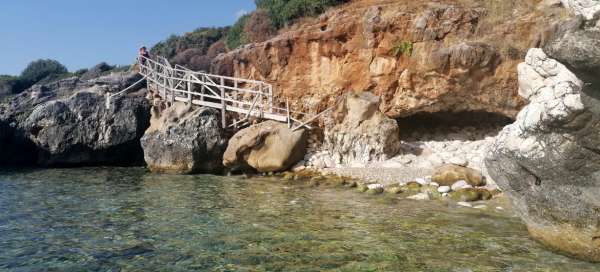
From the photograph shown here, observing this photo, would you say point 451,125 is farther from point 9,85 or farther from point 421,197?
point 9,85

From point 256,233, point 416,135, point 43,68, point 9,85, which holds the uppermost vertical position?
point 43,68

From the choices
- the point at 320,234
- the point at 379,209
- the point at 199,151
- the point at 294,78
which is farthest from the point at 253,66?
the point at 320,234

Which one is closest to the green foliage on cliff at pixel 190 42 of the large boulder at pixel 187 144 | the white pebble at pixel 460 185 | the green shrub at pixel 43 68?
the green shrub at pixel 43 68

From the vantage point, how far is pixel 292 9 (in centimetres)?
2706

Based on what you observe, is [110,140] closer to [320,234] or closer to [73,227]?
[73,227]

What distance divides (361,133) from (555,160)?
34.0 ft

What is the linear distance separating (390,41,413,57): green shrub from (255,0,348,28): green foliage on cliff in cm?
789

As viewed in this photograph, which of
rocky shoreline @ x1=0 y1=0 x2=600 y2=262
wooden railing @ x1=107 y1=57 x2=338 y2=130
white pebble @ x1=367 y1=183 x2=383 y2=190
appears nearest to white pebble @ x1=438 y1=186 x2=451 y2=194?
rocky shoreline @ x1=0 y1=0 x2=600 y2=262

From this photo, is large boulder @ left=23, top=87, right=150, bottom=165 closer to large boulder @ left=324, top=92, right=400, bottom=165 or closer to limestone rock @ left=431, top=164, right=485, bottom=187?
large boulder @ left=324, top=92, right=400, bottom=165

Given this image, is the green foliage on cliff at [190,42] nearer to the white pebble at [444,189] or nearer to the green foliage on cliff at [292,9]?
the green foliage on cliff at [292,9]

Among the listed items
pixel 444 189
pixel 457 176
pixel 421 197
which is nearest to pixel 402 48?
pixel 457 176

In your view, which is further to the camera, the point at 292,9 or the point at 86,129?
the point at 292,9

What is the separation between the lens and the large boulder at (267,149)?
1658cm

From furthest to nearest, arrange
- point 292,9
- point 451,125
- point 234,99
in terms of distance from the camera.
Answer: point 292,9, point 234,99, point 451,125
